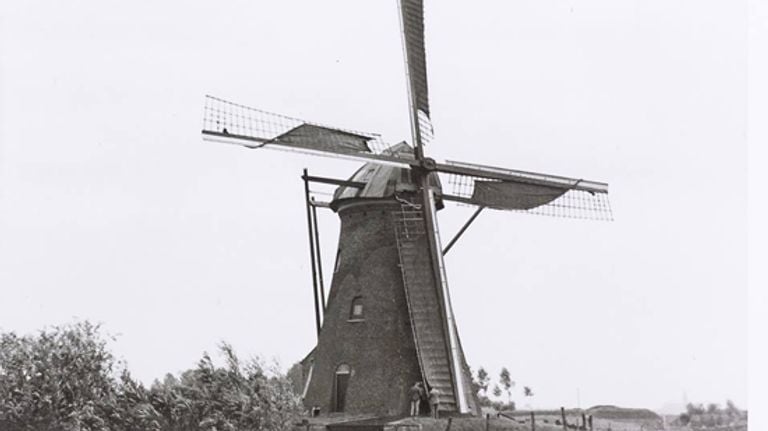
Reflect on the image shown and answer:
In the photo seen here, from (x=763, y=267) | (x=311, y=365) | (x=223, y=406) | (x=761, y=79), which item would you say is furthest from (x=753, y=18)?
(x=311, y=365)

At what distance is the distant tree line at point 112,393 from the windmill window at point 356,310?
9.80ft

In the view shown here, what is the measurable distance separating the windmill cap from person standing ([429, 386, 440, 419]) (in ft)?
13.6

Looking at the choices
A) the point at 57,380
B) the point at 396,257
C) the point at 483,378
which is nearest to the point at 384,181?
the point at 396,257

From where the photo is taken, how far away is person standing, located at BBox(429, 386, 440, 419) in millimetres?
17672

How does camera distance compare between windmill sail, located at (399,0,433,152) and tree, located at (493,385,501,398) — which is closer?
windmill sail, located at (399,0,433,152)

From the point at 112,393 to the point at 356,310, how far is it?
17.2 feet

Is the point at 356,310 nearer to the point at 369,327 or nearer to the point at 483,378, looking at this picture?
the point at 369,327

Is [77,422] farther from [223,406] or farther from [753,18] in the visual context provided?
[753,18]

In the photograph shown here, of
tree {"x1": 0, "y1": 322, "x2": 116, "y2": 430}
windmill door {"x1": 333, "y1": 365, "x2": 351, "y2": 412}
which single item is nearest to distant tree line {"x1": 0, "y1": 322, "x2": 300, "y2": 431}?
tree {"x1": 0, "y1": 322, "x2": 116, "y2": 430}

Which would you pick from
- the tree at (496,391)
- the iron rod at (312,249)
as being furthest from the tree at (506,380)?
the iron rod at (312,249)

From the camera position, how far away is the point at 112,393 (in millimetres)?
17531

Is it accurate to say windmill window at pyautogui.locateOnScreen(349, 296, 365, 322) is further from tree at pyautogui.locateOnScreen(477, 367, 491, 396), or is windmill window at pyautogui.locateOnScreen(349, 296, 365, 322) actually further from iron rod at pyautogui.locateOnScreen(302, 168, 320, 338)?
tree at pyautogui.locateOnScreen(477, 367, 491, 396)

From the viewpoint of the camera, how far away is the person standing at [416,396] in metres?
17.9

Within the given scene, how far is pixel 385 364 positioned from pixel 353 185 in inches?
153
